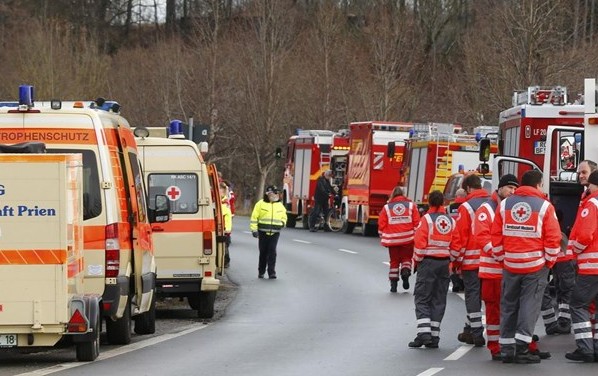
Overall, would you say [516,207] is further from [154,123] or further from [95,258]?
[154,123]

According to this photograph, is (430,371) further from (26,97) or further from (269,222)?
(269,222)

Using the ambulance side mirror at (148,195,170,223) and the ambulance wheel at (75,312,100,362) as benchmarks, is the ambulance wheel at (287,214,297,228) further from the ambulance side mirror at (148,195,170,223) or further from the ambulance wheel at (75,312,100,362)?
the ambulance wheel at (75,312,100,362)

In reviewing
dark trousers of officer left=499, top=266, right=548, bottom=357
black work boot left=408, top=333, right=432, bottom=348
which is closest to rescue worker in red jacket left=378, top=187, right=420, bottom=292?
black work boot left=408, top=333, right=432, bottom=348

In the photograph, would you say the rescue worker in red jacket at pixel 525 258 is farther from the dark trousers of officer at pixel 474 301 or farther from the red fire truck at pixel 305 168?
the red fire truck at pixel 305 168

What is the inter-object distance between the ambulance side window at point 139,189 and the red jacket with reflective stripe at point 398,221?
7013 millimetres

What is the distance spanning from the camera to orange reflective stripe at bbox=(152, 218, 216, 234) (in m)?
19.5

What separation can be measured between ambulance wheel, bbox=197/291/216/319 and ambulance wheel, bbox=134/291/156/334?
248 centimetres

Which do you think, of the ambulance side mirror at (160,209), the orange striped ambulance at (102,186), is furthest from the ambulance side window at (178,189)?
the orange striped ambulance at (102,186)

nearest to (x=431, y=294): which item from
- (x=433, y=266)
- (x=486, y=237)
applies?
(x=433, y=266)

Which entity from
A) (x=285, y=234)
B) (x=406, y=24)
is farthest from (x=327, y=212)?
(x=406, y=24)

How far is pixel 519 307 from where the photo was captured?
14086mm

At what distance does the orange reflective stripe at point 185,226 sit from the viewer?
19.5m

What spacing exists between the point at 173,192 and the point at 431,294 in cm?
490

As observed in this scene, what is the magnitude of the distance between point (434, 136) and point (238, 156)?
105ft
